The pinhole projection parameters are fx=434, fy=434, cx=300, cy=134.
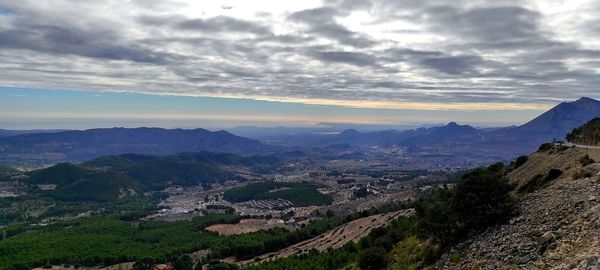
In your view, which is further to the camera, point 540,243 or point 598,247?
point 540,243

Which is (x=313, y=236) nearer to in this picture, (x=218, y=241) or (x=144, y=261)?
(x=218, y=241)

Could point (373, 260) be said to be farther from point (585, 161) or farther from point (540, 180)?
point (585, 161)

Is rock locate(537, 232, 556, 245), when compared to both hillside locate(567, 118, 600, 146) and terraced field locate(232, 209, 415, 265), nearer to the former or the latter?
hillside locate(567, 118, 600, 146)

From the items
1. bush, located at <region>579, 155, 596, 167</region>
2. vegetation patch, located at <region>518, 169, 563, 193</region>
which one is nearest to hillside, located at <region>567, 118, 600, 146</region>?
bush, located at <region>579, 155, 596, 167</region>

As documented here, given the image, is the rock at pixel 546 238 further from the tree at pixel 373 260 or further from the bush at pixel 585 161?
the tree at pixel 373 260

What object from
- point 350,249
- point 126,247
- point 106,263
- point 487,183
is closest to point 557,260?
point 487,183

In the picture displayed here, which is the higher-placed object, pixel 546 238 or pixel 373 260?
pixel 546 238

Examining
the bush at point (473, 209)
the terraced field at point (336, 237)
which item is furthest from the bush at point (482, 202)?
the terraced field at point (336, 237)

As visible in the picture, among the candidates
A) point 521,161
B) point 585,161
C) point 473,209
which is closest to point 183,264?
point 521,161

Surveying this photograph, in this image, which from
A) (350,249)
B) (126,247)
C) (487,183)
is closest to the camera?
(487,183)
